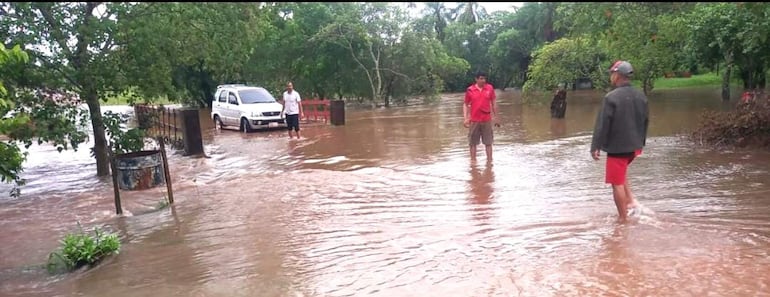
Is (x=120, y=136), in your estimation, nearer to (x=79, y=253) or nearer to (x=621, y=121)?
(x=79, y=253)

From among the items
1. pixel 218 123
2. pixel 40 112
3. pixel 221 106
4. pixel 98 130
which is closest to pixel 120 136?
pixel 40 112

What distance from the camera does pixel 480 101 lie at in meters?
10.4

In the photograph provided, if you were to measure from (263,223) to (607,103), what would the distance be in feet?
12.9

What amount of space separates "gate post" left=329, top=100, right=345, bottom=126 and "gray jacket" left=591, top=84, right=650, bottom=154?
49.1ft

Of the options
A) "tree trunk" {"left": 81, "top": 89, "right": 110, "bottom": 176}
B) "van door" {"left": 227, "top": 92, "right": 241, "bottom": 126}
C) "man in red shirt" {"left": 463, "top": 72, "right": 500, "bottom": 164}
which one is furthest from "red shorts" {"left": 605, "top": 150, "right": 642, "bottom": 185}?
"van door" {"left": 227, "top": 92, "right": 241, "bottom": 126}

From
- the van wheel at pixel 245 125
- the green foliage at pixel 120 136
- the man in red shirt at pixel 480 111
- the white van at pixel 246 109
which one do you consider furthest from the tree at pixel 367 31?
the green foliage at pixel 120 136

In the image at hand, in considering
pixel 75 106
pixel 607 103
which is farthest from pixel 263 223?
pixel 75 106

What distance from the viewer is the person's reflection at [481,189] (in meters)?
7.08

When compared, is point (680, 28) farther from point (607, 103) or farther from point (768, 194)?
point (607, 103)

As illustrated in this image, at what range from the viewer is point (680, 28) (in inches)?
769

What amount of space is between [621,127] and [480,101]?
175 inches

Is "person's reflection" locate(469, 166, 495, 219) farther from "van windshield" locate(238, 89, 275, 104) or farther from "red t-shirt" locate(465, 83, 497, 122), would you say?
"van windshield" locate(238, 89, 275, 104)

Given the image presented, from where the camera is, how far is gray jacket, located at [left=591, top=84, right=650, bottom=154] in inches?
235

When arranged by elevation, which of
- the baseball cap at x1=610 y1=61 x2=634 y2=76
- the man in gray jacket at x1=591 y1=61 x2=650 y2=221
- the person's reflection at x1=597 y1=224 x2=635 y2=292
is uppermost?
the baseball cap at x1=610 y1=61 x2=634 y2=76
